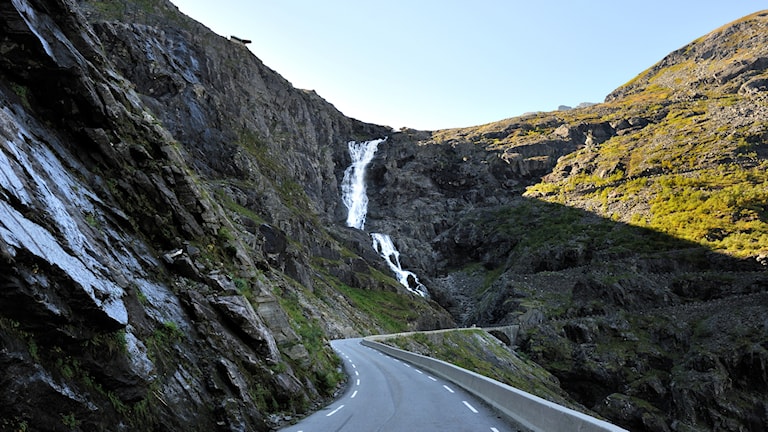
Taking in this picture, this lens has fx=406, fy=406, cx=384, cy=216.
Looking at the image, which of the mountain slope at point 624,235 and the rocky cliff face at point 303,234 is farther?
the mountain slope at point 624,235

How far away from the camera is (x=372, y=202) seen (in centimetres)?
11738

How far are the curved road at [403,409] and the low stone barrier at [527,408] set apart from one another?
15.6 inches

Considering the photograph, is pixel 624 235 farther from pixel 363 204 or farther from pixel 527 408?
pixel 527 408

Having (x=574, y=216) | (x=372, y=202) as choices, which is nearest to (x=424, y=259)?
(x=372, y=202)

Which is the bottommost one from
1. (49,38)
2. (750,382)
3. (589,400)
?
(589,400)

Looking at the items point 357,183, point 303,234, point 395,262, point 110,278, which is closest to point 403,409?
point 110,278

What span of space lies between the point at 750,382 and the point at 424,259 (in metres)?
65.7

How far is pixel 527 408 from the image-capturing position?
1091 cm

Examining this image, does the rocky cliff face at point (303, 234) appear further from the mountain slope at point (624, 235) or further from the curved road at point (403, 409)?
the curved road at point (403, 409)

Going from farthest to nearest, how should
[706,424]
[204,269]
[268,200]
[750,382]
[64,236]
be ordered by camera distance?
1. [268,200]
2. [750,382]
3. [706,424]
4. [204,269]
5. [64,236]

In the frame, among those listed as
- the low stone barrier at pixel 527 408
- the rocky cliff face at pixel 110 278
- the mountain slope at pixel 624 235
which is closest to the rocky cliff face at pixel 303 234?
the rocky cliff face at pixel 110 278

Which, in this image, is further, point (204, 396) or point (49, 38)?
point (49, 38)

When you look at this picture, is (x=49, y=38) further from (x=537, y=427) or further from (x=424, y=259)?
(x=424, y=259)

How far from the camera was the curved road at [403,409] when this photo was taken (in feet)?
36.7
